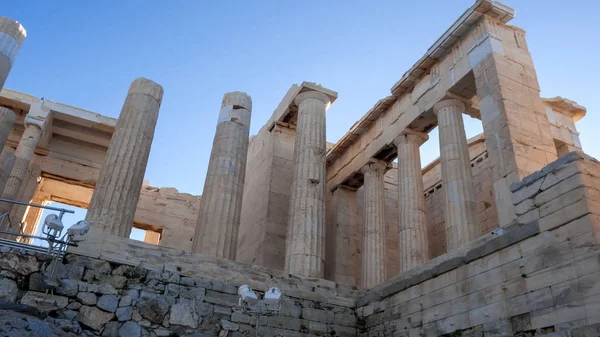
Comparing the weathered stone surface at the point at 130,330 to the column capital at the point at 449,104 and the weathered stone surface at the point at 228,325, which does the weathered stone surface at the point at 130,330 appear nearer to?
the weathered stone surface at the point at 228,325

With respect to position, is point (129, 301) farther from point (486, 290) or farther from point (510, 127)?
point (510, 127)

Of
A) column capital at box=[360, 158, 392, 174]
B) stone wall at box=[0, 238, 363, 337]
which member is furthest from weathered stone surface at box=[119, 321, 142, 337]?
column capital at box=[360, 158, 392, 174]

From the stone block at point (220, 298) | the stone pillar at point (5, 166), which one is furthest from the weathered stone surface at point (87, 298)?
the stone pillar at point (5, 166)

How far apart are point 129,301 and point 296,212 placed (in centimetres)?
766

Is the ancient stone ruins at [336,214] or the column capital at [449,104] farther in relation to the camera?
the column capital at [449,104]

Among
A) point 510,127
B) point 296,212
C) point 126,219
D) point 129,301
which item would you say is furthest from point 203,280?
point 510,127

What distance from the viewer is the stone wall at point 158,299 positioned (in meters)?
11.0

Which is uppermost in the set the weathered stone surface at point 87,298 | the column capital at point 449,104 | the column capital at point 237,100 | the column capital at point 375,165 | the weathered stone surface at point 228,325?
the column capital at point 237,100

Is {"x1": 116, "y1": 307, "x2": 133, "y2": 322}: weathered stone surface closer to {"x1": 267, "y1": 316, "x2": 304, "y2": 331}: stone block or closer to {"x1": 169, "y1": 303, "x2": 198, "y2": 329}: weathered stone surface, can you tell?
{"x1": 169, "y1": 303, "x2": 198, "y2": 329}: weathered stone surface

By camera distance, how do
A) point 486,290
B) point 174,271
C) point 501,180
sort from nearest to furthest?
1. point 486,290
2. point 174,271
3. point 501,180

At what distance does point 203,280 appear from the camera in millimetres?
13312

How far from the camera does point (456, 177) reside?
17156mm

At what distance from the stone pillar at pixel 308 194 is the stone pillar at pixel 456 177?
14.0 ft

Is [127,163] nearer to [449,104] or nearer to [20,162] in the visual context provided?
[20,162]
